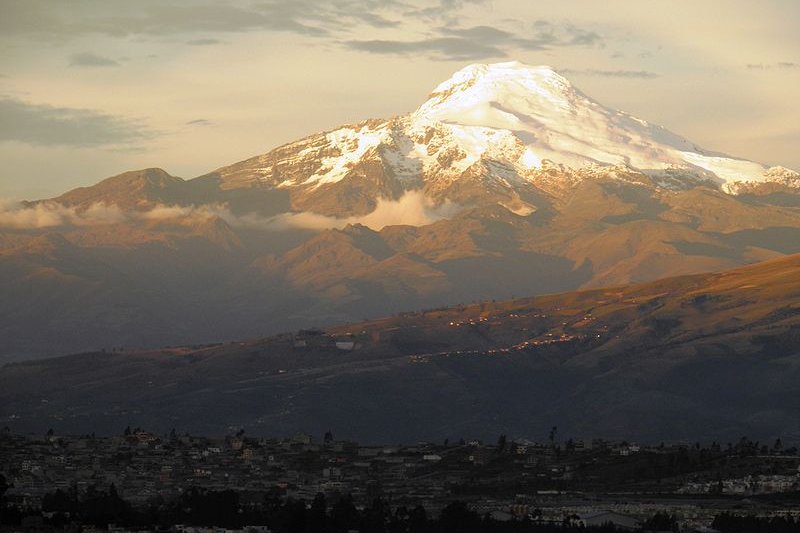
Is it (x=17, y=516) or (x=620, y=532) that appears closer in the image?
(x=17, y=516)

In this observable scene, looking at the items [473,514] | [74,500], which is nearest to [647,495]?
[473,514]

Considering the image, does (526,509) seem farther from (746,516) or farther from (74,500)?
(74,500)

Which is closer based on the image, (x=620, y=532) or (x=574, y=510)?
(x=620, y=532)

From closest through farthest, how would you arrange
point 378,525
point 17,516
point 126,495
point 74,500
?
point 17,516, point 378,525, point 74,500, point 126,495

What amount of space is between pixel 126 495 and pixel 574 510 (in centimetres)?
3761

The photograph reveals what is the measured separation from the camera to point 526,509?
17988 cm

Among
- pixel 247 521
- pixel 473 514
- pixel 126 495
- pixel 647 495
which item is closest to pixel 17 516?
pixel 247 521

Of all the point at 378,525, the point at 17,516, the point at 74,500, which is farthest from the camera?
the point at 74,500

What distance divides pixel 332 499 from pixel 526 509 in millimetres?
18667

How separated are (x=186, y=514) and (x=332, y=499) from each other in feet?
93.0

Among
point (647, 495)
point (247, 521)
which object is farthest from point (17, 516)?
point (647, 495)

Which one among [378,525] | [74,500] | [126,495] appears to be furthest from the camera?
[126,495]

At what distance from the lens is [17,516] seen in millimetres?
142000

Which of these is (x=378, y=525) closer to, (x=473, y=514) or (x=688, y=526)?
(x=473, y=514)
